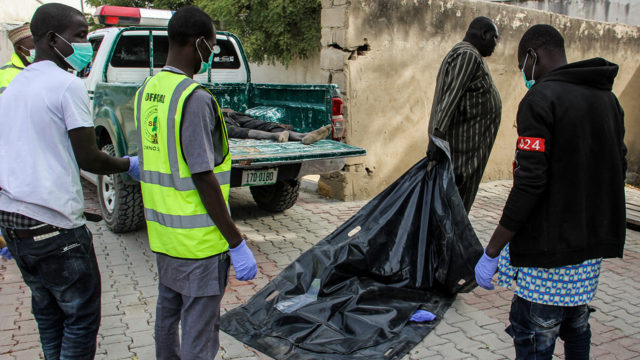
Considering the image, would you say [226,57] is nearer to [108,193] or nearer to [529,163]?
[108,193]

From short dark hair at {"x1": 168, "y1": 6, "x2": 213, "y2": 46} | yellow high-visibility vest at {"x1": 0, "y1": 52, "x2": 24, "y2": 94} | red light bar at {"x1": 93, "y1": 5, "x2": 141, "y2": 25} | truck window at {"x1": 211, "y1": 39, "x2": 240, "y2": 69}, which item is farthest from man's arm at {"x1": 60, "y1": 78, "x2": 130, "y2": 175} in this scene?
truck window at {"x1": 211, "y1": 39, "x2": 240, "y2": 69}

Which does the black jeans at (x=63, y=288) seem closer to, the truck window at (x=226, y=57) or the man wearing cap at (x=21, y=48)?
the man wearing cap at (x=21, y=48)

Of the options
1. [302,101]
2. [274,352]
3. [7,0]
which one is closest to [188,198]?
[274,352]

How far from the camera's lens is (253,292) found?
4078 millimetres

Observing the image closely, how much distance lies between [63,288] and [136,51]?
4007mm

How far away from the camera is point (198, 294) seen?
87.3 inches

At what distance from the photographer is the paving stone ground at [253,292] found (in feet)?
10.8

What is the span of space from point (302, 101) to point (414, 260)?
8.07 ft

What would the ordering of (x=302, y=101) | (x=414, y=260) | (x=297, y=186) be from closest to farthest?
1. (x=414, y=260)
2. (x=302, y=101)
3. (x=297, y=186)

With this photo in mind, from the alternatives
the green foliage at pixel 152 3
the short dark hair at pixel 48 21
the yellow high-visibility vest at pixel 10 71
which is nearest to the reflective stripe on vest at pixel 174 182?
the short dark hair at pixel 48 21

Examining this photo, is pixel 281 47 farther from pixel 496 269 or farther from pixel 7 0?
pixel 7 0

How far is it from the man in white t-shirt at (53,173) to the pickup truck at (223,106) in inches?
83.9

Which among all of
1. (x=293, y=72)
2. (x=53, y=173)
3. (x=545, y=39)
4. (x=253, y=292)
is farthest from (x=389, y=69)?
(x=293, y=72)

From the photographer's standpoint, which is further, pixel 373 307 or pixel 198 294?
pixel 373 307
